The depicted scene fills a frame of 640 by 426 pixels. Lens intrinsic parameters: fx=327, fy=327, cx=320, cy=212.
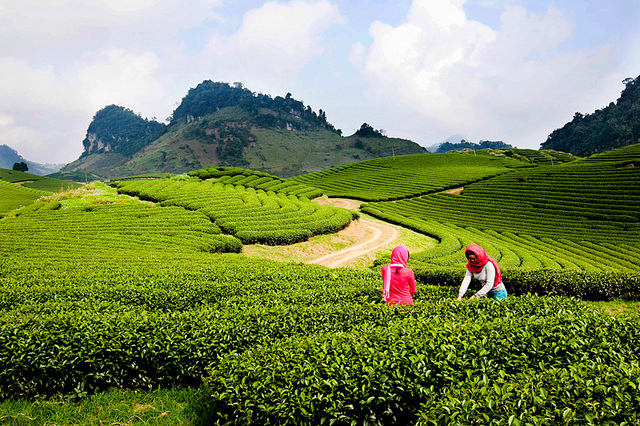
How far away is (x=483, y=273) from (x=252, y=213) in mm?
19941

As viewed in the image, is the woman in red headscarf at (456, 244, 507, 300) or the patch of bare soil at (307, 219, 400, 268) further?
the patch of bare soil at (307, 219, 400, 268)

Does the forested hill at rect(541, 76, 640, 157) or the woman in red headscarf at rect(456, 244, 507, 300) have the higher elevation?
the forested hill at rect(541, 76, 640, 157)

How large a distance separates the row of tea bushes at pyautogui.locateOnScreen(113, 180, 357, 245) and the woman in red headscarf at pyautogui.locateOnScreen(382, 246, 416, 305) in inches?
568

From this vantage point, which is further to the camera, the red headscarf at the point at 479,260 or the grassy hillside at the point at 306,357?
the red headscarf at the point at 479,260

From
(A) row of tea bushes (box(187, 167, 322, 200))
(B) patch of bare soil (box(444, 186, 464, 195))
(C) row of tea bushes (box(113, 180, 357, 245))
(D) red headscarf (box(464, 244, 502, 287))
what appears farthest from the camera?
(B) patch of bare soil (box(444, 186, 464, 195))

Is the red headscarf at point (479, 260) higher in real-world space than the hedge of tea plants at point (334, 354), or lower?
higher

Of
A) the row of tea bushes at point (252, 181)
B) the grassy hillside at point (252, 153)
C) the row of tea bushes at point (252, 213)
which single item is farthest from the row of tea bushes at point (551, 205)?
the grassy hillside at point (252, 153)

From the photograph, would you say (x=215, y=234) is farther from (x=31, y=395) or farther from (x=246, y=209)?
(x=31, y=395)

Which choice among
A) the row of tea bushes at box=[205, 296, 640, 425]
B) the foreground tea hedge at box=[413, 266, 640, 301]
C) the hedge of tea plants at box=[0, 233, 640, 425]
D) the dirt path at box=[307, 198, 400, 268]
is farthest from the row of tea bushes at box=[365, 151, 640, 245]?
the row of tea bushes at box=[205, 296, 640, 425]

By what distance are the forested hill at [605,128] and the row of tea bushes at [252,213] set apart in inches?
4776

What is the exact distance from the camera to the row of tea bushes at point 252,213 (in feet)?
70.9

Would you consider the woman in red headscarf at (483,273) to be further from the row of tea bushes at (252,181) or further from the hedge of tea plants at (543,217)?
the row of tea bushes at (252,181)

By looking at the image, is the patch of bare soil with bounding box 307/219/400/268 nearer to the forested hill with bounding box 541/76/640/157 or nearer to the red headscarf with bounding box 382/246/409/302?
the red headscarf with bounding box 382/246/409/302

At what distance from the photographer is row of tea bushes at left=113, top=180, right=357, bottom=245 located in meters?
21.6
